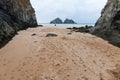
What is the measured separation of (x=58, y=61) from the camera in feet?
51.5

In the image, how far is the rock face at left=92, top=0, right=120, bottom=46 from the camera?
23389 millimetres

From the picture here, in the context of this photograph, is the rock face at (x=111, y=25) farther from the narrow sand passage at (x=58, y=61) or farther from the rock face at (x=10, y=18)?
the rock face at (x=10, y=18)

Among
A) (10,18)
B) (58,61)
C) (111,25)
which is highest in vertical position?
(10,18)

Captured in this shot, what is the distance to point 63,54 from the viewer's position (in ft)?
55.7

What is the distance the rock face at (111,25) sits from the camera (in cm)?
2339

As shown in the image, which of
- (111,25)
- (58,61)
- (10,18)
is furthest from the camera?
(10,18)

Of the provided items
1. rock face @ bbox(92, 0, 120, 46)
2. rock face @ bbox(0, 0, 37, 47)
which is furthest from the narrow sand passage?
rock face @ bbox(92, 0, 120, 46)

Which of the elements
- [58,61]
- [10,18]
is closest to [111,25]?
[58,61]

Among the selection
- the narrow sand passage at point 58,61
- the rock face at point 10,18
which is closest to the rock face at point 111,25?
the narrow sand passage at point 58,61

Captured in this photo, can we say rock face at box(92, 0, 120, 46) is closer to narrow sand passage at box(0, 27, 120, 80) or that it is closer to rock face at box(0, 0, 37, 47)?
narrow sand passage at box(0, 27, 120, 80)

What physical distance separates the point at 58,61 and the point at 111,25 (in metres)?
10.7

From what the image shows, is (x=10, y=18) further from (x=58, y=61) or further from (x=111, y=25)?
(x=58, y=61)

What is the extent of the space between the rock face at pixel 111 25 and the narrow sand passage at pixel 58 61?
288 centimetres

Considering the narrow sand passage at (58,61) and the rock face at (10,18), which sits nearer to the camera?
the narrow sand passage at (58,61)
